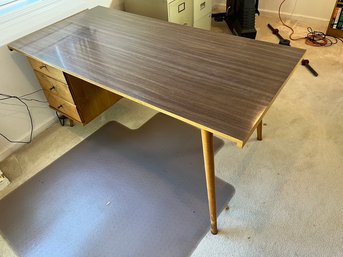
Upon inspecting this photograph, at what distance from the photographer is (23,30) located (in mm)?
1640

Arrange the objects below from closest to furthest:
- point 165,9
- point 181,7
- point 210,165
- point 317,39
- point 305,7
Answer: point 210,165
point 165,9
point 181,7
point 317,39
point 305,7

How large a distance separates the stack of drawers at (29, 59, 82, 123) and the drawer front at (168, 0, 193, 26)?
103 centimetres

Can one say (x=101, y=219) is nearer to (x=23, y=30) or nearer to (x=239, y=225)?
(x=239, y=225)

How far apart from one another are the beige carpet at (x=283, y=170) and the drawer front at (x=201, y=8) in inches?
39.7

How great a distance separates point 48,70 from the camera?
1546 mm

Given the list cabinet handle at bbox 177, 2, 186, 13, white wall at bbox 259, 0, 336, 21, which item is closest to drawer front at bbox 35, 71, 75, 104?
cabinet handle at bbox 177, 2, 186, 13

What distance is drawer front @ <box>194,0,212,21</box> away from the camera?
2.29 m

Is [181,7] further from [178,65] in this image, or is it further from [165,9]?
[178,65]

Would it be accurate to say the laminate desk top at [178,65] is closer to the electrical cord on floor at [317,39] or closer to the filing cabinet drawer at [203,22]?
the filing cabinet drawer at [203,22]

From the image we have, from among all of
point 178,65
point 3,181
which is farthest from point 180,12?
point 3,181

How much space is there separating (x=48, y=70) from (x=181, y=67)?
85 centimetres

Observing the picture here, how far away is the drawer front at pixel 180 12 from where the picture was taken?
6.77ft

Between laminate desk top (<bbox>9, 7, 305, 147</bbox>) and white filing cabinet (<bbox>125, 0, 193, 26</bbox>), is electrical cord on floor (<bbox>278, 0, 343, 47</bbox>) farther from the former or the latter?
laminate desk top (<bbox>9, 7, 305, 147</bbox>)

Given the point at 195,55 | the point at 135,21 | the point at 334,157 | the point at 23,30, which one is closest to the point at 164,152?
the point at 195,55
